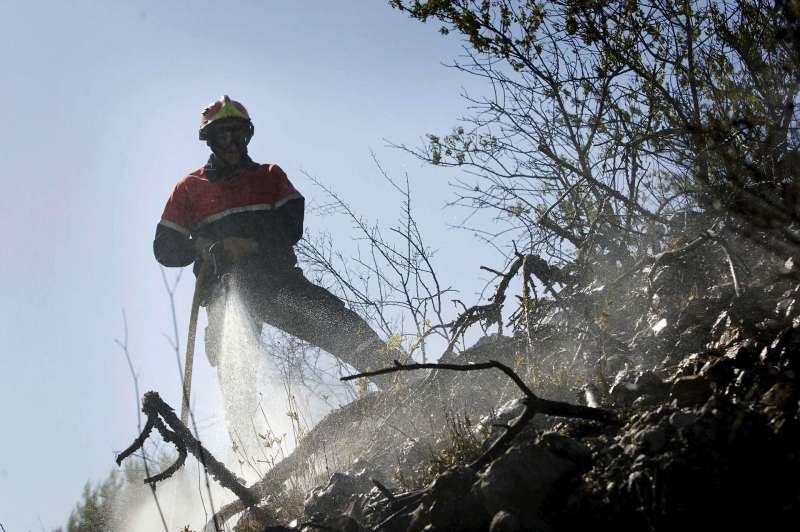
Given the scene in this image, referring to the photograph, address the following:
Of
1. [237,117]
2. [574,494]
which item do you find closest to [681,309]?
[574,494]

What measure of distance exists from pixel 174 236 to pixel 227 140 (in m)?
0.89

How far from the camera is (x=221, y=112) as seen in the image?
7027 mm

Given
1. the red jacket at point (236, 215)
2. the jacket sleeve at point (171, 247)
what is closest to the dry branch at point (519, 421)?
the red jacket at point (236, 215)

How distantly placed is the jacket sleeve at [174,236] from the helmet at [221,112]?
633 millimetres

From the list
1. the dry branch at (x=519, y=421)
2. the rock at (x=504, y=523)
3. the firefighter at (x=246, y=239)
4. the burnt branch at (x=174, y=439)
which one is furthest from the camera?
the firefighter at (x=246, y=239)

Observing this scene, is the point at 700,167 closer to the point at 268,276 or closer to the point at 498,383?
the point at 498,383

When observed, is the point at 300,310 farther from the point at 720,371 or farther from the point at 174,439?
the point at 720,371

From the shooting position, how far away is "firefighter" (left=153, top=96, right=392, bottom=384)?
21.2 feet

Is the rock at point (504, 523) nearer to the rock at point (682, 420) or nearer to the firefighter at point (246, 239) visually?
the rock at point (682, 420)

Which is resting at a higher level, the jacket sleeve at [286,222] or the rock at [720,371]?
the jacket sleeve at [286,222]

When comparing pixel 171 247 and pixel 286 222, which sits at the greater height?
pixel 171 247

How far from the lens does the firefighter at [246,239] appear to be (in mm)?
6453

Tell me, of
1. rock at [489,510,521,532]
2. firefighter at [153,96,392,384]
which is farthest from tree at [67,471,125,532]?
rock at [489,510,521,532]

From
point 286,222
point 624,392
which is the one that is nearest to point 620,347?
point 624,392
